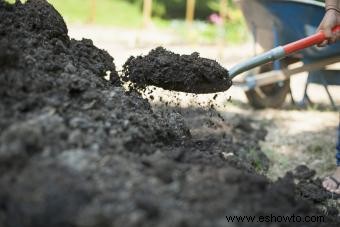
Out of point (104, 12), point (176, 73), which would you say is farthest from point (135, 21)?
point (176, 73)

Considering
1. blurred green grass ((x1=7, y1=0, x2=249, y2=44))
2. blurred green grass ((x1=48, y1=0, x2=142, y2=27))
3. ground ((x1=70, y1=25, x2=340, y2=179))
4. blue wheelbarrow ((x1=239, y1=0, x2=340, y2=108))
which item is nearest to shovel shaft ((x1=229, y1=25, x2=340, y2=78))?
ground ((x1=70, y1=25, x2=340, y2=179))

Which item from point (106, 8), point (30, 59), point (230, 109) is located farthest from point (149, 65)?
point (106, 8)

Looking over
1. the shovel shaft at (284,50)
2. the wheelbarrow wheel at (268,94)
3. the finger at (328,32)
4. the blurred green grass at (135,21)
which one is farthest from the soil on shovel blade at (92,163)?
the blurred green grass at (135,21)

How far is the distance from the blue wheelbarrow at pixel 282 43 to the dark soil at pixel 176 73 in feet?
4.41

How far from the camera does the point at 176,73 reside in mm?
2160

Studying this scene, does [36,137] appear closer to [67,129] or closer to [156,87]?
[67,129]

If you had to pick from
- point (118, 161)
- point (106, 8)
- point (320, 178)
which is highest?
point (106, 8)

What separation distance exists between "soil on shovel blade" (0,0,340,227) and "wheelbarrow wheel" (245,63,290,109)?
92.4 inches

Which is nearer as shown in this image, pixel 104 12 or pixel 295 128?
pixel 295 128

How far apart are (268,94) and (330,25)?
211 cm

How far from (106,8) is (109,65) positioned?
10.2 metres

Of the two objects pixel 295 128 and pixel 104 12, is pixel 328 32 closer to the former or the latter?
pixel 295 128

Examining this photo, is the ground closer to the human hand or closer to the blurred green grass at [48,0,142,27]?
the human hand

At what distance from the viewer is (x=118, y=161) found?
142 centimetres
